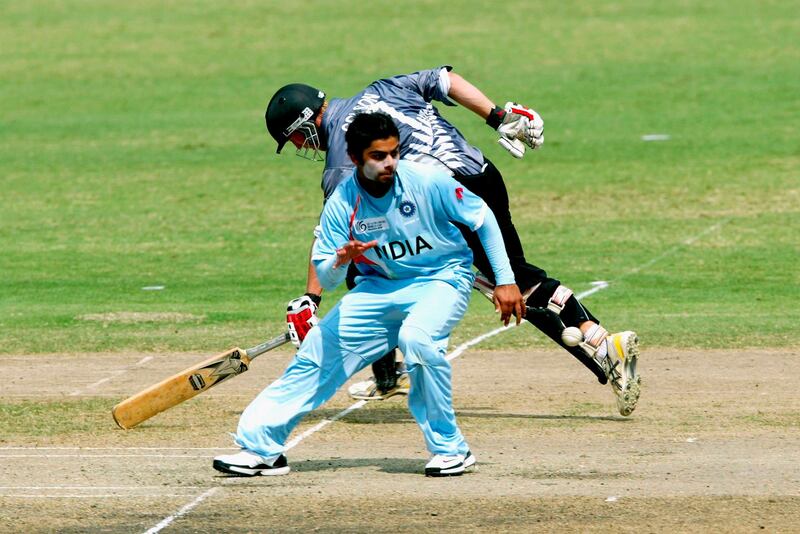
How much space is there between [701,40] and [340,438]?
22756 mm

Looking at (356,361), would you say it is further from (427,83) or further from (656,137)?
(656,137)

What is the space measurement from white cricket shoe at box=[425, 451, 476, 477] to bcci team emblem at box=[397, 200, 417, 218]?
136 cm

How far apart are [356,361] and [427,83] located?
267 cm

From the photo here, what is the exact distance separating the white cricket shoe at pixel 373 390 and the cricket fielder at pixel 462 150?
4.10ft

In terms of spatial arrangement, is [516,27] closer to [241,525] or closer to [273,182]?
[273,182]

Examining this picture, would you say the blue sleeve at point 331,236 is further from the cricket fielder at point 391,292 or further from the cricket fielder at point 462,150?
the cricket fielder at point 462,150

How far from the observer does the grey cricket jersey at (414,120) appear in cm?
991

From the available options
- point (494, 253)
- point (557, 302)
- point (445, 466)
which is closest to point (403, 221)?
point (494, 253)

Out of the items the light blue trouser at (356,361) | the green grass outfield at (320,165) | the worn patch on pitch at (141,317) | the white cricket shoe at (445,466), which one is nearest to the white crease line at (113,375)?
the green grass outfield at (320,165)

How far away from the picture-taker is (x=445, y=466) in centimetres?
855

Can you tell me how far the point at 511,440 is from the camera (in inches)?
379

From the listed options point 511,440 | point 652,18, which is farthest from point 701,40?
point 511,440

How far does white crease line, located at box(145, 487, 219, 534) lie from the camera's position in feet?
25.2

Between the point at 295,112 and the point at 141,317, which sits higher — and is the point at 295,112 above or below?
above
